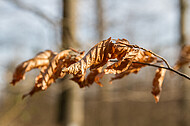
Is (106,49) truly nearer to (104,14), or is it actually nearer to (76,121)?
(76,121)

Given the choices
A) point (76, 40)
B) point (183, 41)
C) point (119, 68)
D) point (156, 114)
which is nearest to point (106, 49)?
point (119, 68)

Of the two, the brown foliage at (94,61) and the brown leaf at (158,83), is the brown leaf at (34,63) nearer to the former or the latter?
the brown foliage at (94,61)

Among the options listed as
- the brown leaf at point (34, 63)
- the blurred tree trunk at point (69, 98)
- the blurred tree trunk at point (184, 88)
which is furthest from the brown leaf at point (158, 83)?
the blurred tree trunk at point (184, 88)

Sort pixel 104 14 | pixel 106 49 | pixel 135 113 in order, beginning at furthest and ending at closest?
pixel 135 113 → pixel 104 14 → pixel 106 49

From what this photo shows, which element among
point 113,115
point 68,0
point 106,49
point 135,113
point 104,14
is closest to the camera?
point 106,49

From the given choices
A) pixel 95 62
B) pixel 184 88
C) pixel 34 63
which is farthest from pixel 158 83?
pixel 184 88

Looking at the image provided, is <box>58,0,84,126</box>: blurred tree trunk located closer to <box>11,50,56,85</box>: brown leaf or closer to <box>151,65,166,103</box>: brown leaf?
<box>11,50,56,85</box>: brown leaf

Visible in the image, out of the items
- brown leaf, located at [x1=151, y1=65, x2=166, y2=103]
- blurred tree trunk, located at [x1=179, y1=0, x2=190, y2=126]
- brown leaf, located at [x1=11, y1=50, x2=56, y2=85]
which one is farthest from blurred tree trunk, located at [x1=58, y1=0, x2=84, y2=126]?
blurred tree trunk, located at [x1=179, y1=0, x2=190, y2=126]

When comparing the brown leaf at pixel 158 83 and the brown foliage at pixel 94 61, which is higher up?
the brown foliage at pixel 94 61
